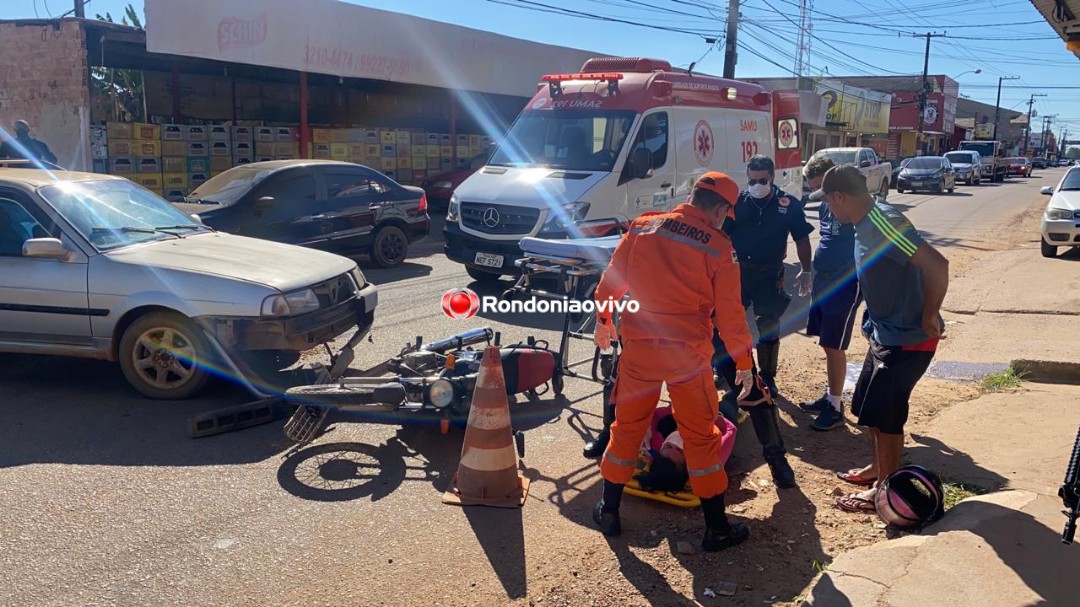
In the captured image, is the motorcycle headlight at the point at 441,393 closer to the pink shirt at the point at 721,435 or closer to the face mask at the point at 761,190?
the pink shirt at the point at 721,435

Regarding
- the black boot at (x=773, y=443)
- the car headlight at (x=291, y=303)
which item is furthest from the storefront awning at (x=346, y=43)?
the black boot at (x=773, y=443)

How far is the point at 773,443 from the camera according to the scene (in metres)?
4.59

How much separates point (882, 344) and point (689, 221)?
4.16ft

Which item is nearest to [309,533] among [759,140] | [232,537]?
[232,537]

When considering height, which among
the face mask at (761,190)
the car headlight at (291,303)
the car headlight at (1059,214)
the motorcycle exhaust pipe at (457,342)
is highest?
the face mask at (761,190)

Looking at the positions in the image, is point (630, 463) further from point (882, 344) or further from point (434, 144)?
point (434, 144)

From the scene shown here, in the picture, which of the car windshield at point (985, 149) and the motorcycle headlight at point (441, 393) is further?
the car windshield at point (985, 149)

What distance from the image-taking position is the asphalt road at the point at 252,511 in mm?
3502

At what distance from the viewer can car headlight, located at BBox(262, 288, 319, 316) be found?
5422 mm

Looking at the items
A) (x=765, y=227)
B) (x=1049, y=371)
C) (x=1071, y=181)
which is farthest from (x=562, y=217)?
(x=1071, y=181)

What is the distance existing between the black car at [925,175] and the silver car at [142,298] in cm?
3075

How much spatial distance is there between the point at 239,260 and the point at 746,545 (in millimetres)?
4082

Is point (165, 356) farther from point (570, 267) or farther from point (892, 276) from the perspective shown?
point (892, 276)

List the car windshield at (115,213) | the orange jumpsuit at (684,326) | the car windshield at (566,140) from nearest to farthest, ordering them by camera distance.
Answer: the orange jumpsuit at (684,326)
the car windshield at (115,213)
the car windshield at (566,140)
